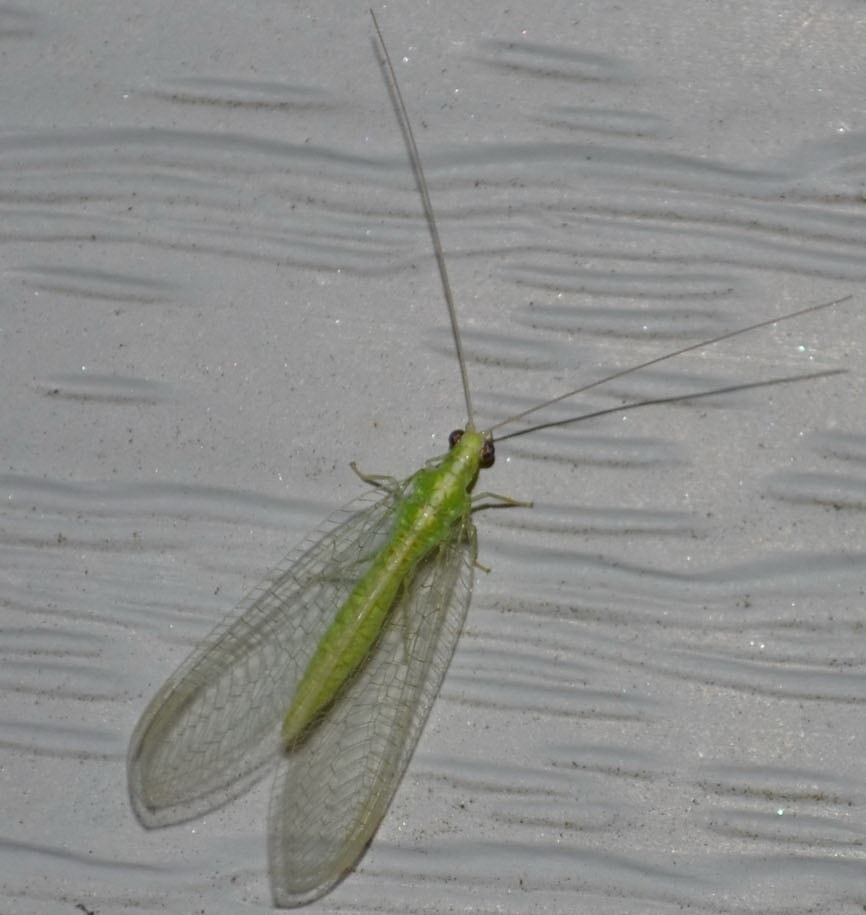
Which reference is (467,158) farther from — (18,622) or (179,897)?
(179,897)

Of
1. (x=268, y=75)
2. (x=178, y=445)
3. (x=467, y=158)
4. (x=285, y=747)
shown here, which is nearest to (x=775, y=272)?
(x=467, y=158)

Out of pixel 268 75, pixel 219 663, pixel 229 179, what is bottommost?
pixel 219 663

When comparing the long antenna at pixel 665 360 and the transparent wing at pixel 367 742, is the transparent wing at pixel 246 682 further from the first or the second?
the long antenna at pixel 665 360

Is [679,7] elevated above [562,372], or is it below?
above

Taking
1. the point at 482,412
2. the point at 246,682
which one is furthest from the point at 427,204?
the point at 246,682

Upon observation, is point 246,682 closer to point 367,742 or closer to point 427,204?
point 367,742

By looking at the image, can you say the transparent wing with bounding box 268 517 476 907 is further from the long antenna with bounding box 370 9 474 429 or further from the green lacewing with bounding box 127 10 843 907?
the long antenna with bounding box 370 9 474 429

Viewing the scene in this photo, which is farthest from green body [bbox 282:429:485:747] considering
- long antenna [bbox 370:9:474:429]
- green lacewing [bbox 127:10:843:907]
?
long antenna [bbox 370:9:474:429]
